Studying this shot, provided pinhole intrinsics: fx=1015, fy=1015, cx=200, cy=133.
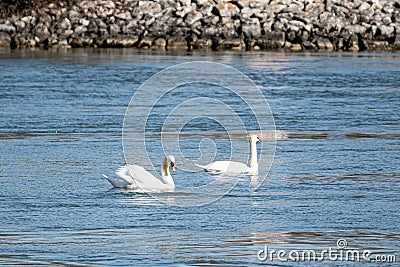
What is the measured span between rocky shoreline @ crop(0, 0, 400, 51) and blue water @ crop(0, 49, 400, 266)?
1706 cm

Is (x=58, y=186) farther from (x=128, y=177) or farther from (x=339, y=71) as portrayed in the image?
(x=339, y=71)

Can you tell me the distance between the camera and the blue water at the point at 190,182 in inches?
336

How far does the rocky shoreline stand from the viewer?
1597 inches

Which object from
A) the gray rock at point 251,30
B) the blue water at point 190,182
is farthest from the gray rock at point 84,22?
the blue water at point 190,182

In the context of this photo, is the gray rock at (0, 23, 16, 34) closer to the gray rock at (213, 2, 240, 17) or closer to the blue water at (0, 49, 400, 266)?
the gray rock at (213, 2, 240, 17)

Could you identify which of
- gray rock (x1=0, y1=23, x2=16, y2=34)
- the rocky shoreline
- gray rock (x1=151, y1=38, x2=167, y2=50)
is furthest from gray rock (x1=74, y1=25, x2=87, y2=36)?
gray rock (x1=151, y1=38, x2=167, y2=50)

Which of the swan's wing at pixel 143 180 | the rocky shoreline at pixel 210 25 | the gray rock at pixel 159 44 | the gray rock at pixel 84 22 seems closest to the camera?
the swan's wing at pixel 143 180

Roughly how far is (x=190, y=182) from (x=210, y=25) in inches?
1173

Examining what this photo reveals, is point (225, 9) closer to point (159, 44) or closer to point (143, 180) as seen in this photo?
point (159, 44)

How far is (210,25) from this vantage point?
41156mm

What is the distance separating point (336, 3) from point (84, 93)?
23239 mm

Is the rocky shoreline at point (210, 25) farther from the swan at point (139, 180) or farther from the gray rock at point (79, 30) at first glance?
the swan at point (139, 180)

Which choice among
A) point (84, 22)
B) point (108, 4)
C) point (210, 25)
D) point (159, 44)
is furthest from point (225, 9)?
point (84, 22)

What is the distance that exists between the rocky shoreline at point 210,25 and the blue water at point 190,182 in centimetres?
1706
